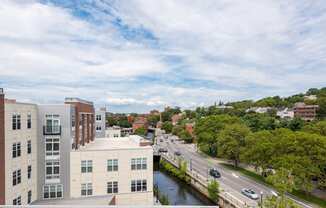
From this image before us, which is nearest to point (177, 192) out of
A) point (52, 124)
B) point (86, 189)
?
point (86, 189)

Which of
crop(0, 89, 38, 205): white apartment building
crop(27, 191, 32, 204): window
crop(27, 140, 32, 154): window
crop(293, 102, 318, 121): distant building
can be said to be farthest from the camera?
crop(293, 102, 318, 121): distant building

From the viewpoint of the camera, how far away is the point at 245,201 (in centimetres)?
2852

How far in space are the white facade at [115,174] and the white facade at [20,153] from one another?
3.21 m

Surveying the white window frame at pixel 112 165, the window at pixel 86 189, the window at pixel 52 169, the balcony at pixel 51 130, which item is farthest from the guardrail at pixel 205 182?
the balcony at pixel 51 130

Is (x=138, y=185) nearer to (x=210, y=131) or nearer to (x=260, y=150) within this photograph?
(x=260, y=150)

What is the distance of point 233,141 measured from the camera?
44.9 metres

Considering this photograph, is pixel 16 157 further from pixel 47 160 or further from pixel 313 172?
pixel 313 172

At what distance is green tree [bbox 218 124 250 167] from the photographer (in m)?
44.9

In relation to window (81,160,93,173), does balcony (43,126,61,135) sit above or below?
above

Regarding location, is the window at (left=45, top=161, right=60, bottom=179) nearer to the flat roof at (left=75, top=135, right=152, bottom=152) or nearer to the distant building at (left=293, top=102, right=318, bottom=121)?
the flat roof at (left=75, top=135, right=152, bottom=152)

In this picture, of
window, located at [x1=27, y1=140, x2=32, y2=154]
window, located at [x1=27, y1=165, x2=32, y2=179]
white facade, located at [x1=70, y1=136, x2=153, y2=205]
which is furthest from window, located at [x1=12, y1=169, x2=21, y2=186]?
white facade, located at [x1=70, y1=136, x2=153, y2=205]

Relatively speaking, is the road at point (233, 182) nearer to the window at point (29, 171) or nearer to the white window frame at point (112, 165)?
the white window frame at point (112, 165)

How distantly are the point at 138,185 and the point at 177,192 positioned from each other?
14.6 metres

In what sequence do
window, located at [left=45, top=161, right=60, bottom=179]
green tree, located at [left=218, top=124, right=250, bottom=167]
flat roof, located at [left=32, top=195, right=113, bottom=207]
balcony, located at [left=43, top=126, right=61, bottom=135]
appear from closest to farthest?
1. flat roof, located at [left=32, top=195, right=113, bottom=207]
2. balcony, located at [left=43, top=126, right=61, bottom=135]
3. window, located at [left=45, top=161, right=60, bottom=179]
4. green tree, located at [left=218, top=124, right=250, bottom=167]
